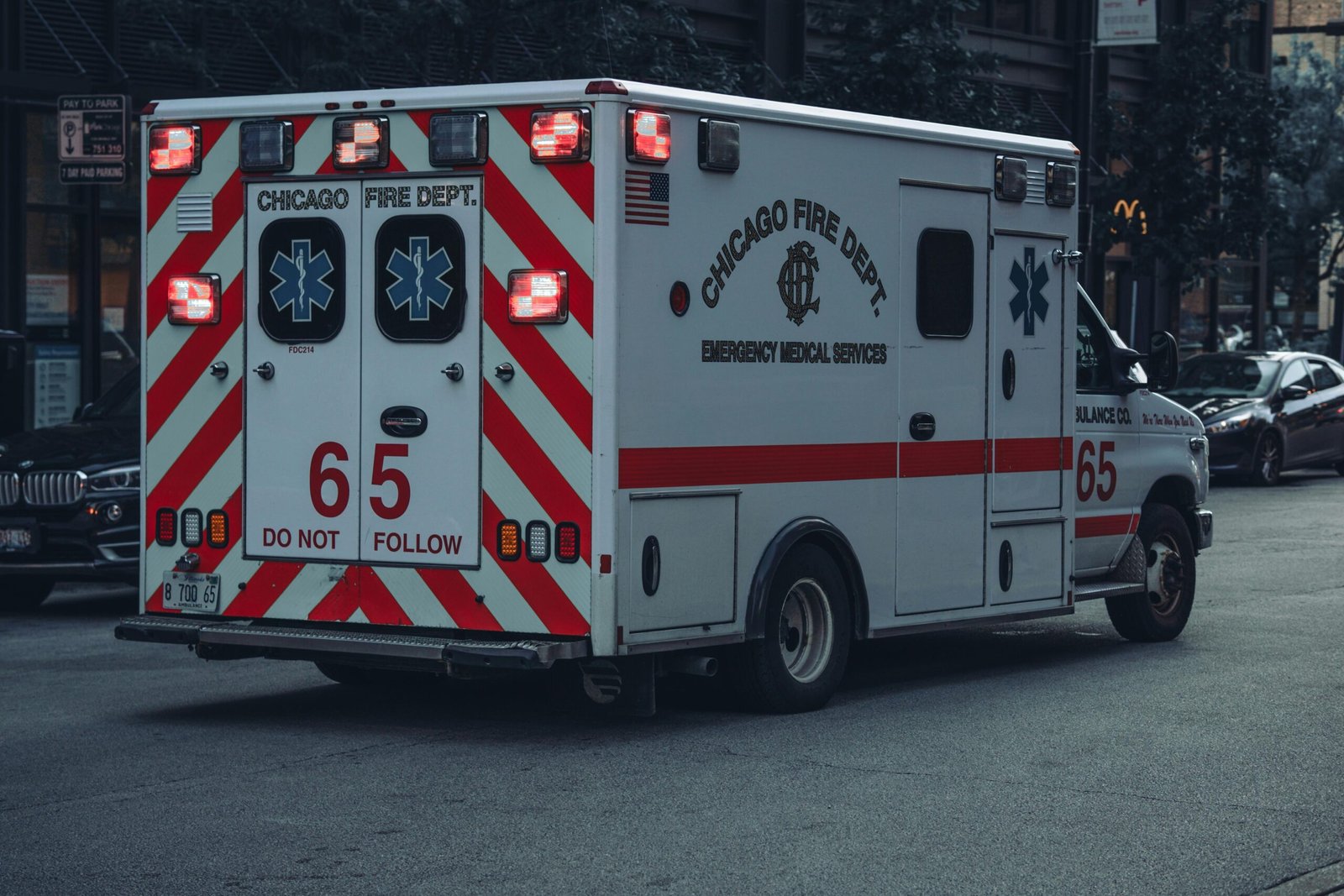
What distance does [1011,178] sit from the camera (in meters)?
10.3

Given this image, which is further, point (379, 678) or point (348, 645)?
point (379, 678)

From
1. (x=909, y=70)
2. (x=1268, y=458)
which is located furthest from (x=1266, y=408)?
(x=909, y=70)

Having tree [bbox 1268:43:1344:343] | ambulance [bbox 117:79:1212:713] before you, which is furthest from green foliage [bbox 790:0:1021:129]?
tree [bbox 1268:43:1344:343]

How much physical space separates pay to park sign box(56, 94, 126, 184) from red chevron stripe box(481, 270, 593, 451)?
33.4 ft

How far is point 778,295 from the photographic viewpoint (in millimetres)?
9008

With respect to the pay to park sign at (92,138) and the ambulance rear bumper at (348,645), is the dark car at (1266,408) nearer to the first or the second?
the pay to park sign at (92,138)

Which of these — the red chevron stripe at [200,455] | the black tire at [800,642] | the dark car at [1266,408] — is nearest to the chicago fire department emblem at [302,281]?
the red chevron stripe at [200,455]

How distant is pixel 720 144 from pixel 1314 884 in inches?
155

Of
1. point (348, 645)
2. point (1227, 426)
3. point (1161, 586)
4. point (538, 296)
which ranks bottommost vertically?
point (1161, 586)

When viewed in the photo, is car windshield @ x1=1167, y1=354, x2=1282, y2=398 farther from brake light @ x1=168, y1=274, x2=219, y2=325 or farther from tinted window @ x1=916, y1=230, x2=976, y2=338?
brake light @ x1=168, y1=274, x2=219, y2=325

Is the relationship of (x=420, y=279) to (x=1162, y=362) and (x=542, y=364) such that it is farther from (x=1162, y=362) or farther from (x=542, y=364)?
(x=1162, y=362)

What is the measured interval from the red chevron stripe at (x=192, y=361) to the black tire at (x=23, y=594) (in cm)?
447

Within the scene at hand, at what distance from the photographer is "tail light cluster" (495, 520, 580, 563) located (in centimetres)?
825

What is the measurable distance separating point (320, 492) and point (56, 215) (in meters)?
13.0
